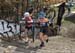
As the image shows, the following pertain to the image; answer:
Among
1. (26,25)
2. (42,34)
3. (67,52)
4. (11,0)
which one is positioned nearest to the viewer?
(67,52)

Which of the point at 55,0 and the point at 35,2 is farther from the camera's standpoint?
the point at 55,0

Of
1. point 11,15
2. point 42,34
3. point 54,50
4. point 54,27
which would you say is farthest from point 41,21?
point 11,15

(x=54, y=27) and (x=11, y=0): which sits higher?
(x=11, y=0)

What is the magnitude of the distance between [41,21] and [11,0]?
482cm

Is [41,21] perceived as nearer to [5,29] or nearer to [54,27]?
[5,29]

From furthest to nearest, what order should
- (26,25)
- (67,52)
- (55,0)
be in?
(55,0) < (26,25) < (67,52)

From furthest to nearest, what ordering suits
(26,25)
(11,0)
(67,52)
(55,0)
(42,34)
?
(55,0) < (11,0) < (26,25) < (42,34) < (67,52)

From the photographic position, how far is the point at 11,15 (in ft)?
53.0

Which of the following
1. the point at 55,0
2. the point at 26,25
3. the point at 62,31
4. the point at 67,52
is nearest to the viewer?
the point at 67,52

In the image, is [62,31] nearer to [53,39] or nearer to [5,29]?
[53,39]

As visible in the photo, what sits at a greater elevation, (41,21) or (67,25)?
(41,21)

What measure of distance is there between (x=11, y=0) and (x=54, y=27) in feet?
9.38

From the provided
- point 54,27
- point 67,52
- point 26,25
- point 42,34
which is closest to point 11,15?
point 54,27

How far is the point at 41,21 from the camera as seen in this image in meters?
12.1
